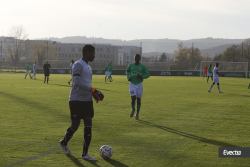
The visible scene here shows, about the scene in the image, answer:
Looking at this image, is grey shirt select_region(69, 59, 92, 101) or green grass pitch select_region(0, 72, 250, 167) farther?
green grass pitch select_region(0, 72, 250, 167)

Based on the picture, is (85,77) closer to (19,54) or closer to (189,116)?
(189,116)

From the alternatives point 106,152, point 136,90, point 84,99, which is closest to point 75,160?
point 106,152

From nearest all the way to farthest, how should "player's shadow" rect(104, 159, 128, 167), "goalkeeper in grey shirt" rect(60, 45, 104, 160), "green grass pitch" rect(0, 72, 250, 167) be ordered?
"player's shadow" rect(104, 159, 128, 167) → "goalkeeper in grey shirt" rect(60, 45, 104, 160) → "green grass pitch" rect(0, 72, 250, 167)

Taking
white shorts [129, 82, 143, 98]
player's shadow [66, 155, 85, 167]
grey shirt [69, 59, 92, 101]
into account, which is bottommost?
player's shadow [66, 155, 85, 167]

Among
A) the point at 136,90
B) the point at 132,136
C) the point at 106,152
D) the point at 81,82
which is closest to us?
the point at 81,82

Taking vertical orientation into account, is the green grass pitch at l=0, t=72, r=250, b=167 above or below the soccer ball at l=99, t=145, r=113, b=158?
below

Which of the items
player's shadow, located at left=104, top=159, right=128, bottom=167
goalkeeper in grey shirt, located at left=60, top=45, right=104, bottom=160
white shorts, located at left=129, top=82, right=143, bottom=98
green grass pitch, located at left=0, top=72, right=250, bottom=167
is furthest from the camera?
white shorts, located at left=129, top=82, right=143, bottom=98

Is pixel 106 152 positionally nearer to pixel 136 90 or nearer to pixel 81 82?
pixel 81 82

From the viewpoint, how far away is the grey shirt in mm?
5316

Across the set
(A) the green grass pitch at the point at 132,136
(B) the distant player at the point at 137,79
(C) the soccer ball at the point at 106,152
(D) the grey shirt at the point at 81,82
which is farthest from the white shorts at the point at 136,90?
(D) the grey shirt at the point at 81,82

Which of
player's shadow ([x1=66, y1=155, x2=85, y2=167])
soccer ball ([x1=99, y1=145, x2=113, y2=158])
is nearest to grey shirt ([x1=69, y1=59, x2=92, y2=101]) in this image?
soccer ball ([x1=99, y1=145, x2=113, y2=158])

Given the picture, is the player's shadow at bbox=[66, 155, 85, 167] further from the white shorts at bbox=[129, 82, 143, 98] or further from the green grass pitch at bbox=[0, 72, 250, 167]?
the white shorts at bbox=[129, 82, 143, 98]

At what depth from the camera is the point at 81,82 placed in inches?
209

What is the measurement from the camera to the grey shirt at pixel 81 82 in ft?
17.4
